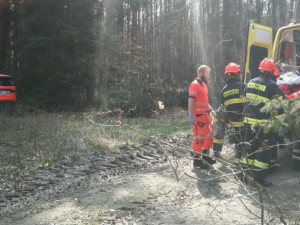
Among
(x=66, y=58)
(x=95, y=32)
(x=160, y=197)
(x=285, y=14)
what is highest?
(x=285, y=14)

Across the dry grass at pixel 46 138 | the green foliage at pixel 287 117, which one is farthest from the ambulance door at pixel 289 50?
the green foliage at pixel 287 117

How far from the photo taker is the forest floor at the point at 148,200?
148 inches

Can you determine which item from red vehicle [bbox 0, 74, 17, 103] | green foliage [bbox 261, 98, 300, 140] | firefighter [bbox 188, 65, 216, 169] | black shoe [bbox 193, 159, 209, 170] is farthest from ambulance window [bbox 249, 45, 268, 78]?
red vehicle [bbox 0, 74, 17, 103]

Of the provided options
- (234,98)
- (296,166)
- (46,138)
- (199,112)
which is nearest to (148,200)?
(199,112)

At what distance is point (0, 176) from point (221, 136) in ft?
12.6

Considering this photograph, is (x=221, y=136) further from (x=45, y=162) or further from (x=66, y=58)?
(x=66, y=58)

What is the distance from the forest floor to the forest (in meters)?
8.36

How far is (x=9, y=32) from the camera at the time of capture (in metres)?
18.5

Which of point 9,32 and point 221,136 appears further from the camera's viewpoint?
point 9,32

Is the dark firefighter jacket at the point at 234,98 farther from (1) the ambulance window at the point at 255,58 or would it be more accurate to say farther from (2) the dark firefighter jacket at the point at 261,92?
(1) the ambulance window at the point at 255,58

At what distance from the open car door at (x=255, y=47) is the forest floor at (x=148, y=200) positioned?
7.94ft

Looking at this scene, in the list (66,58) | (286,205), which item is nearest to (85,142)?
(286,205)

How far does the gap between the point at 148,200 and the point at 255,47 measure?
4713 mm

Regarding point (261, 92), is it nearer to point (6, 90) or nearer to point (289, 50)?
point (289, 50)
